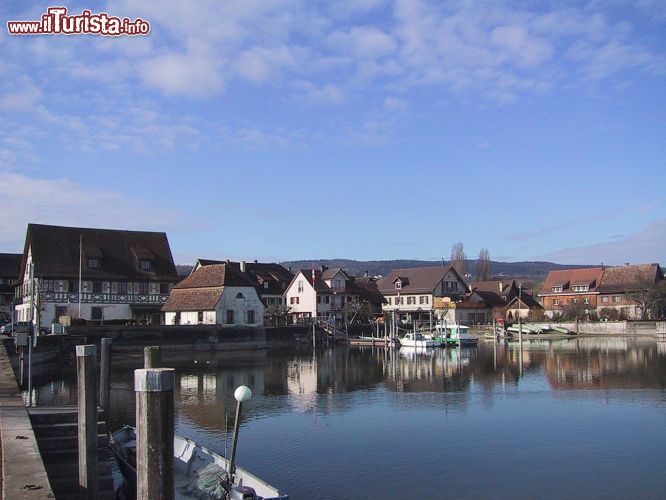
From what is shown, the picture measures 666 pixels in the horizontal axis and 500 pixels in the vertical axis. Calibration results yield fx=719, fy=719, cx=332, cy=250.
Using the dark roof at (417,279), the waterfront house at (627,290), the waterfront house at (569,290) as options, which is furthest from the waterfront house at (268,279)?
the waterfront house at (627,290)

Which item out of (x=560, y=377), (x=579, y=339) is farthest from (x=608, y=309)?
(x=560, y=377)

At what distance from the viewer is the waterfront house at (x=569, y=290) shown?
108812mm

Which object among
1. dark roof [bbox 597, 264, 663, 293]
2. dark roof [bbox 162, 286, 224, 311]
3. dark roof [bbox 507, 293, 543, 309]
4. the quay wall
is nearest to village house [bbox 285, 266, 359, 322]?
dark roof [bbox 162, 286, 224, 311]

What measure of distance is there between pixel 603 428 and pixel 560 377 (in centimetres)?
1719

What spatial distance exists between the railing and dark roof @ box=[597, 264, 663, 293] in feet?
221

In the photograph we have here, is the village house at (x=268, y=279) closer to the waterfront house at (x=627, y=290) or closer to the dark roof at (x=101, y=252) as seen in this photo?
the dark roof at (x=101, y=252)

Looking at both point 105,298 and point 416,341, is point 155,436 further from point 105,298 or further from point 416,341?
point 416,341

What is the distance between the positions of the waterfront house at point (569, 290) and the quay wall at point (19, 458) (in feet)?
312

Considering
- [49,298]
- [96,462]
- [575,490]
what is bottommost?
[575,490]

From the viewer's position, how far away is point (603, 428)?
88.3ft

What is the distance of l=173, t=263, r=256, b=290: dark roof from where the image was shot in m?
70.6

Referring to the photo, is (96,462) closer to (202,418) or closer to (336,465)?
(336,465)

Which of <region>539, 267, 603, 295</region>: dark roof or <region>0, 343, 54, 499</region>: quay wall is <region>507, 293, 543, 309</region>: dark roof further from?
<region>0, 343, 54, 499</region>: quay wall

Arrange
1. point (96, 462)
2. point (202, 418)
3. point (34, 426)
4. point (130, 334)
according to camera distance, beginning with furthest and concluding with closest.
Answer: point (130, 334)
point (202, 418)
point (34, 426)
point (96, 462)
